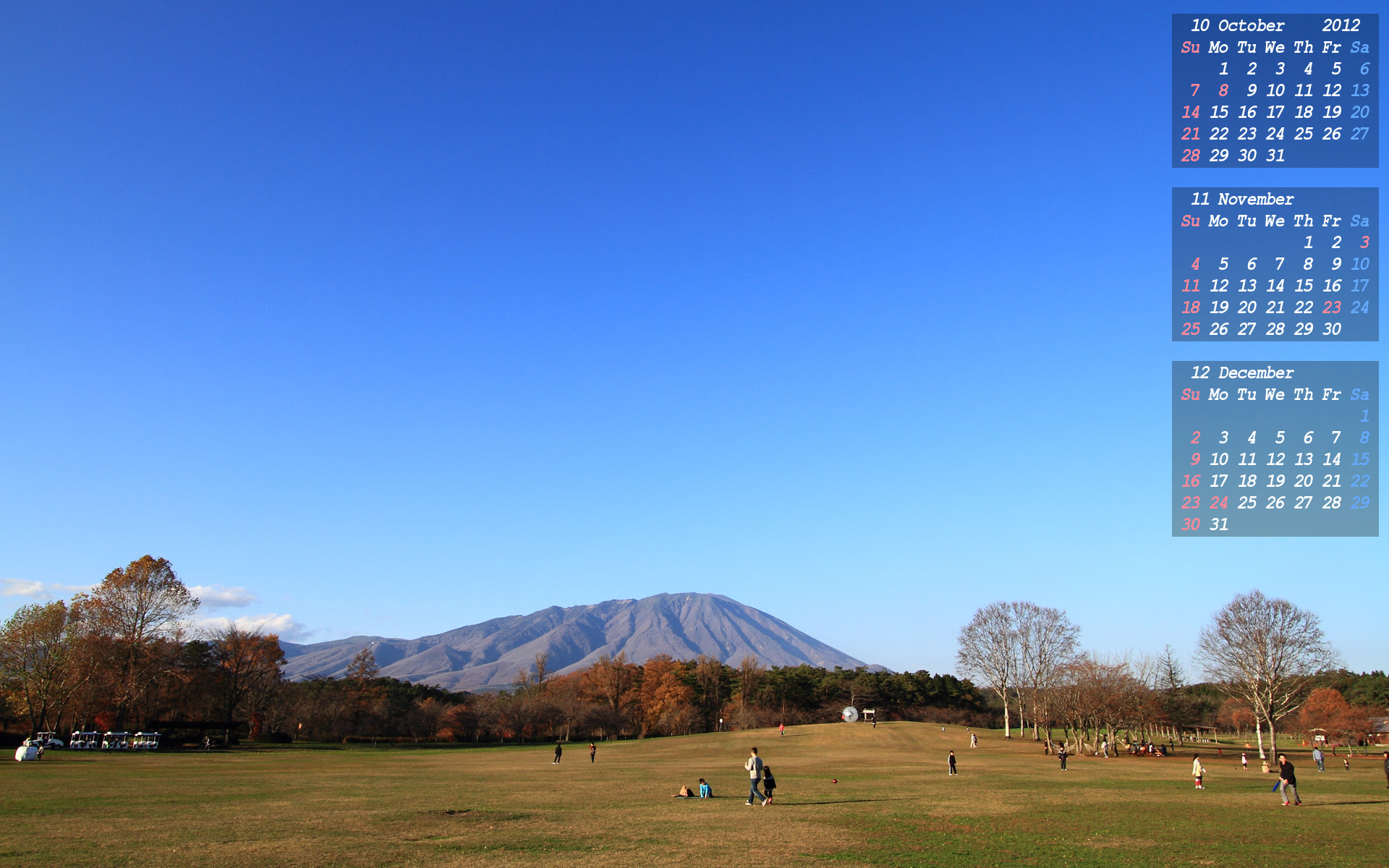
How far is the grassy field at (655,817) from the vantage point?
723 inches

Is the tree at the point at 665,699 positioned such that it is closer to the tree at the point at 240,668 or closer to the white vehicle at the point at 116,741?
the tree at the point at 240,668

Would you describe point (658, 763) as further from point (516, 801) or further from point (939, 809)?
point (939, 809)

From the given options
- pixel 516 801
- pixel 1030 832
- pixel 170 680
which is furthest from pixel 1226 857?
pixel 170 680

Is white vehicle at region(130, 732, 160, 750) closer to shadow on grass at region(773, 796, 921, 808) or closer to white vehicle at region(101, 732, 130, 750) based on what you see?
white vehicle at region(101, 732, 130, 750)

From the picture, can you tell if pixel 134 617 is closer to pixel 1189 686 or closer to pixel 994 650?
pixel 994 650

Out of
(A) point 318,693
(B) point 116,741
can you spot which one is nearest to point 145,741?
(B) point 116,741

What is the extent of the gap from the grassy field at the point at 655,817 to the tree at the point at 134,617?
2368cm

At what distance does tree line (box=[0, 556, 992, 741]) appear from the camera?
72.6m

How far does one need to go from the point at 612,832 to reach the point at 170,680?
8674 cm

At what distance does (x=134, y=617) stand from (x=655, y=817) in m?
73.2

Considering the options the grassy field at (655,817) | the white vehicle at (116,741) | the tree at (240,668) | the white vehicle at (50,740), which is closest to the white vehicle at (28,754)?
the grassy field at (655,817)

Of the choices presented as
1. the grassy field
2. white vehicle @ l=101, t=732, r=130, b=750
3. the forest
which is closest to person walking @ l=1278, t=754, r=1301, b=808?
the grassy field

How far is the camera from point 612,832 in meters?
22.3

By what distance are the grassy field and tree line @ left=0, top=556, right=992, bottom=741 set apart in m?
24.3
